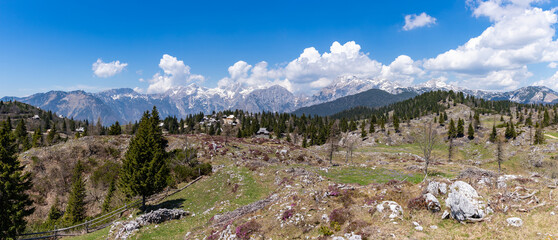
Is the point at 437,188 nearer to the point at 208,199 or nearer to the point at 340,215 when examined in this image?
the point at 340,215

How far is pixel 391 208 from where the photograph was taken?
16.0m

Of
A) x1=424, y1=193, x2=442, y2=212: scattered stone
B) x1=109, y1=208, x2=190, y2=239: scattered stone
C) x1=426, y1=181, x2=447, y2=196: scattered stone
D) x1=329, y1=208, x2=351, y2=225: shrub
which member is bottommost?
x1=109, y1=208, x2=190, y2=239: scattered stone

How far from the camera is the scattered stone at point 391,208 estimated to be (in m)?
15.5

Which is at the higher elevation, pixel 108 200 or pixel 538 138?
pixel 108 200

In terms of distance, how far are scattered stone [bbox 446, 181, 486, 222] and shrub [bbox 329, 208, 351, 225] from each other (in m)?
6.20

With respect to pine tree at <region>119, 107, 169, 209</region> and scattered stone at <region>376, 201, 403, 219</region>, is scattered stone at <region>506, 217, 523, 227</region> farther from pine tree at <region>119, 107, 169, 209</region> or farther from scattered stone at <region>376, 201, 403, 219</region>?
pine tree at <region>119, 107, 169, 209</region>

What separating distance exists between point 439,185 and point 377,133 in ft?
452

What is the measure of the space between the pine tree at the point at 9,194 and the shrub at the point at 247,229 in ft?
101

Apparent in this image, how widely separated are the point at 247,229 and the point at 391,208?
33.8ft

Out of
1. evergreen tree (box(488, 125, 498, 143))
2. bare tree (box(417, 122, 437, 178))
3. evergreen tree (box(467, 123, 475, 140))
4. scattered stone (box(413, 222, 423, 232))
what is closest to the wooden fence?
scattered stone (box(413, 222, 423, 232))

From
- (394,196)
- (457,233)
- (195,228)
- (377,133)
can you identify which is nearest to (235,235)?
(195,228)

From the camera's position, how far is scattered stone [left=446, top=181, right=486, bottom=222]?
13458mm

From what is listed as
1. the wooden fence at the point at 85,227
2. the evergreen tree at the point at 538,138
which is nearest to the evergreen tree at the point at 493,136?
the evergreen tree at the point at 538,138

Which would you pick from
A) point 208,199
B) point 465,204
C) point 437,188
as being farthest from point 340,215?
point 208,199
